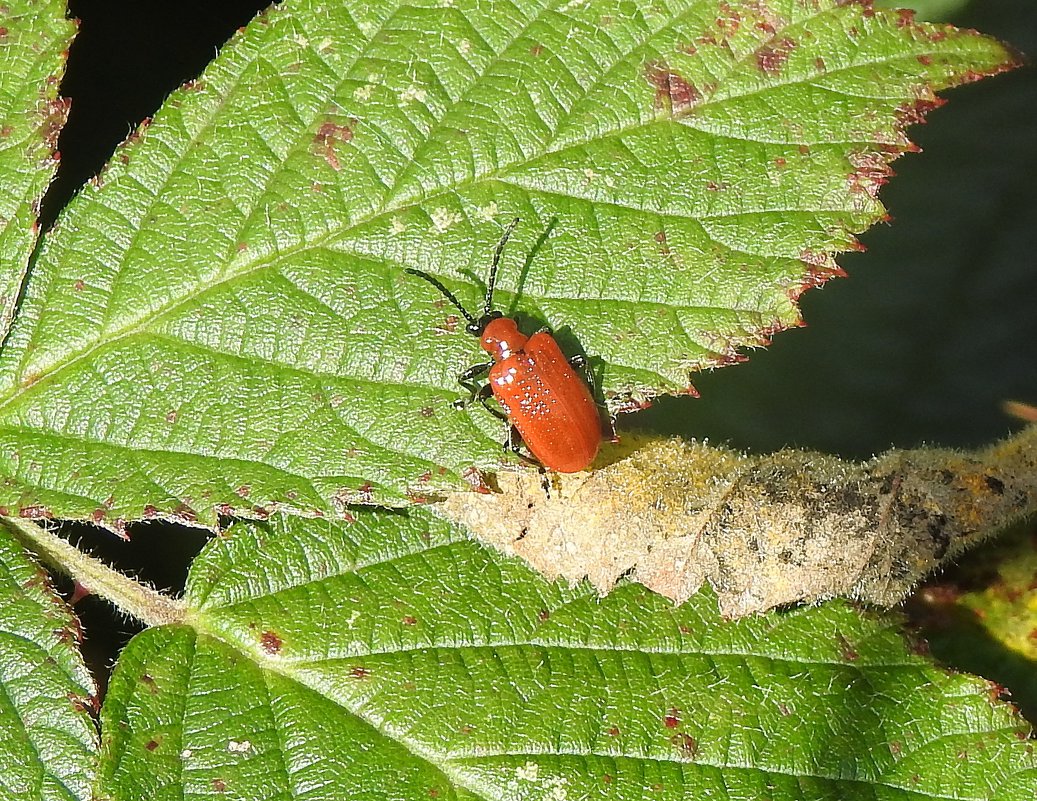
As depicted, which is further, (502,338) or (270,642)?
(502,338)

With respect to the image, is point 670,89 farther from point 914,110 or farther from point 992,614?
point 992,614

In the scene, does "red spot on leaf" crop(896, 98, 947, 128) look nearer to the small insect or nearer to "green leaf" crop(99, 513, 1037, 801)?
the small insect

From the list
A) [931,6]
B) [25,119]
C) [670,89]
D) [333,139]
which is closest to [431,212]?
[333,139]

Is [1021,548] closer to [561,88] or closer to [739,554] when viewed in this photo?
[739,554]

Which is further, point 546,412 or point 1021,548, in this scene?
point 1021,548

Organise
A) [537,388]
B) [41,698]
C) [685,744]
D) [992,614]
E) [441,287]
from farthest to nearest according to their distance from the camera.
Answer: [992,614] → [537,388] → [441,287] → [685,744] → [41,698]

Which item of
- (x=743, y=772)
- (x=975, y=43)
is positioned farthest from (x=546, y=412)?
(x=975, y=43)

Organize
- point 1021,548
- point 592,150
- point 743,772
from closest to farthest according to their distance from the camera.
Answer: point 743,772, point 592,150, point 1021,548

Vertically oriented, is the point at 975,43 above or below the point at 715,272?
above
